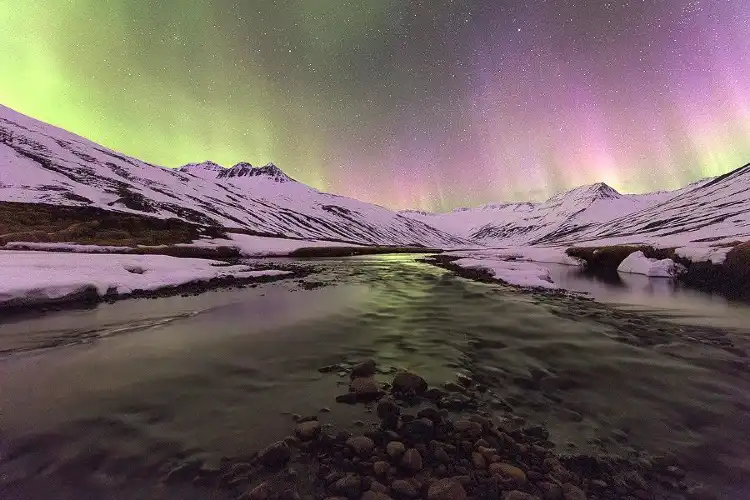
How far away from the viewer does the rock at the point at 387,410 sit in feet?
23.9

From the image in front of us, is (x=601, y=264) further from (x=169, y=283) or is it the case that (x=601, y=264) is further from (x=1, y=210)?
(x=1, y=210)

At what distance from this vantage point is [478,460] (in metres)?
5.73

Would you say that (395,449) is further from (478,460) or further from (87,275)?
(87,275)

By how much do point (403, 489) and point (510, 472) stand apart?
181 cm

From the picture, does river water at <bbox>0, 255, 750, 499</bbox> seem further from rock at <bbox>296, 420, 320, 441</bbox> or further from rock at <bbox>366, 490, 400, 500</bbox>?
rock at <bbox>366, 490, 400, 500</bbox>

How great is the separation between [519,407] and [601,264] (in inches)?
2159

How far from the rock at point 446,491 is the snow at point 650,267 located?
43795mm

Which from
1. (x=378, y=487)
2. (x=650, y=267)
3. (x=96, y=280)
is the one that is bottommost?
(x=378, y=487)

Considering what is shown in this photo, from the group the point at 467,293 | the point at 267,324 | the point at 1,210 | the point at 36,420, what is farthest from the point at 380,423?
the point at 1,210

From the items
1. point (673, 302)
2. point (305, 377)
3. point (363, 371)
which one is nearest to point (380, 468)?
point (363, 371)

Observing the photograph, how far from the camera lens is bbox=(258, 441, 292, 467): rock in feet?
18.6

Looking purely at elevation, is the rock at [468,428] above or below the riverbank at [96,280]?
below

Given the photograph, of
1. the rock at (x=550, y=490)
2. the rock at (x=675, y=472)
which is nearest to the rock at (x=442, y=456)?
the rock at (x=550, y=490)

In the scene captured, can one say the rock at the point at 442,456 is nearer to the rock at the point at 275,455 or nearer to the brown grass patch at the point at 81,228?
the rock at the point at 275,455
